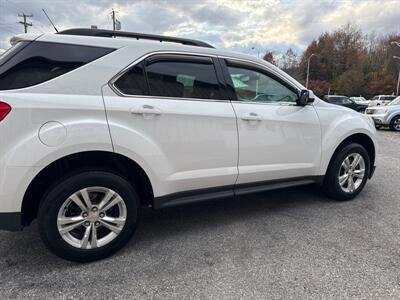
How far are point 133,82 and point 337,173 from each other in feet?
9.00

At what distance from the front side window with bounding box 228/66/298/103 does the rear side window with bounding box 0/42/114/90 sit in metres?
1.43

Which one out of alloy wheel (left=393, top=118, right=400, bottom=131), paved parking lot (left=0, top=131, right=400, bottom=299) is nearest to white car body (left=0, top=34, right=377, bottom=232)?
paved parking lot (left=0, top=131, right=400, bottom=299)

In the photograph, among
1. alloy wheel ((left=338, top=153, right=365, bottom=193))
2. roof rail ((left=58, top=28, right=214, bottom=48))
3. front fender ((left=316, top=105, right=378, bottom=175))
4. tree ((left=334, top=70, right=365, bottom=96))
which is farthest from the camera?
tree ((left=334, top=70, right=365, bottom=96))

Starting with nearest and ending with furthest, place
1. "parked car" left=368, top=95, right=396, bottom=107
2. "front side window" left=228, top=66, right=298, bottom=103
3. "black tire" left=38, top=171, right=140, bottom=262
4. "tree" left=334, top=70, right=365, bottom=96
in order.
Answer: "black tire" left=38, top=171, right=140, bottom=262
"front side window" left=228, top=66, right=298, bottom=103
"parked car" left=368, top=95, right=396, bottom=107
"tree" left=334, top=70, right=365, bottom=96

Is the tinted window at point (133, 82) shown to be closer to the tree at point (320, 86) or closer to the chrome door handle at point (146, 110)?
the chrome door handle at point (146, 110)

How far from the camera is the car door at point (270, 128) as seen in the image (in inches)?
127

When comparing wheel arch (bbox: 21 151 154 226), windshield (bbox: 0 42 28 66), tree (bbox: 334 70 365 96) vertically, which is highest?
tree (bbox: 334 70 365 96)

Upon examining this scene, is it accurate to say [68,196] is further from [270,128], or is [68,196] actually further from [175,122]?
[270,128]

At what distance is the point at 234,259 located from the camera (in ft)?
8.97

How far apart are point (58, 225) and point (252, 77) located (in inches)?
92.4

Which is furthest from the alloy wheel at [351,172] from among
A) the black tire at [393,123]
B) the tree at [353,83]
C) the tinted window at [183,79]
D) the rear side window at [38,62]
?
the tree at [353,83]

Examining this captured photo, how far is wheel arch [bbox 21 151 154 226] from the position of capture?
2.52 m

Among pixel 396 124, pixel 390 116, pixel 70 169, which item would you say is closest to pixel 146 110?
pixel 70 169

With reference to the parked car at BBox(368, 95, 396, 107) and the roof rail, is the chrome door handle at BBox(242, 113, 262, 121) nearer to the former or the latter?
the roof rail
